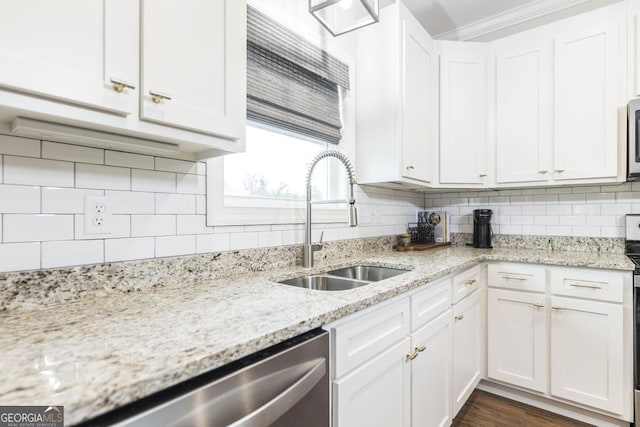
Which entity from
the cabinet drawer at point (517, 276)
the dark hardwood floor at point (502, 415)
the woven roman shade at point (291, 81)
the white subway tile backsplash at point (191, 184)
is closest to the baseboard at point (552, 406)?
the dark hardwood floor at point (502, 415)

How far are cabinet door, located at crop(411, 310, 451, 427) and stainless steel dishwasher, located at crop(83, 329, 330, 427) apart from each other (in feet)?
2.08

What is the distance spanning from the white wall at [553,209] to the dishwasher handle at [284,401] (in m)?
2.35

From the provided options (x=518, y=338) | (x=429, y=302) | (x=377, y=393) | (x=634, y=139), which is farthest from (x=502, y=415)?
(x=634, y=139)

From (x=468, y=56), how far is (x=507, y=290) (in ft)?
5.60

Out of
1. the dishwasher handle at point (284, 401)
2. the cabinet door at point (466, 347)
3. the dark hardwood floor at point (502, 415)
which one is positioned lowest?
the dark hardwood floor at point (502, 415)

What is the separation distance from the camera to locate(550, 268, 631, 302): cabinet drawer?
1835mm

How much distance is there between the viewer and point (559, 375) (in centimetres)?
201

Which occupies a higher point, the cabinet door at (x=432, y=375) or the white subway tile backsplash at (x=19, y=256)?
the white subway tile backsplash at (x=19, y=256)

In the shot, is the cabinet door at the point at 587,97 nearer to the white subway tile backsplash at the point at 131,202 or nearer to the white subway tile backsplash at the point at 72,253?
the white subway tile backsplash at the point at 131,202

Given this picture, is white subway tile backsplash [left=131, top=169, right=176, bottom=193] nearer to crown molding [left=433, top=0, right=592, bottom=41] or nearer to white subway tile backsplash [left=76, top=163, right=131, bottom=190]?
white subway tile backsplash [left=76, top=163, right=131, bottom=190]

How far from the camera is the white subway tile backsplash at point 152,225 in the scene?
3.83 feet

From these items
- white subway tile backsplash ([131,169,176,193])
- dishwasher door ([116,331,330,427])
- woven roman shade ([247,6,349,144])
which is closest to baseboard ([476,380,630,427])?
dishwasher door ([116,331,330,427])

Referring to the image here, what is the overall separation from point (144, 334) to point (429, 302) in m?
1.23

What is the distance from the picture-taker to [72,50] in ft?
2.52
